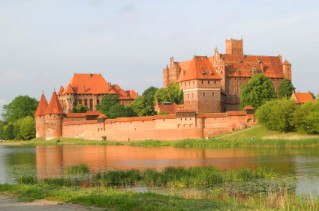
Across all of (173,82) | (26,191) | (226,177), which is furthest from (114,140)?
(26,191)

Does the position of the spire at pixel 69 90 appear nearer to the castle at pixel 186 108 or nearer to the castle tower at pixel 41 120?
Result: the castle at pixel 186 108

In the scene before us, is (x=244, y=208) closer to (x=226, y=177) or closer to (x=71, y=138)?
(x=226, y=177)

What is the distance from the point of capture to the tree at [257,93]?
5203cm

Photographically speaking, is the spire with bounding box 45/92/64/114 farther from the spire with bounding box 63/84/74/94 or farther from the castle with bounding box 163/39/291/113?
the castle with bounding box 163/39/291/113

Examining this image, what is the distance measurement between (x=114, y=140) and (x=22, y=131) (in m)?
18.4

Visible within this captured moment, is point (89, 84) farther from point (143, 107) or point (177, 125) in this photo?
point (177, 125)

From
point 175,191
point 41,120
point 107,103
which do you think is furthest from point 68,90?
point 175,191

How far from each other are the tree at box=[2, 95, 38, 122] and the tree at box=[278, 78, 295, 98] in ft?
112

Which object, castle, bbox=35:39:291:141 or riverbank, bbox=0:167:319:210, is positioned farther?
castle, bbox=35:39:291:141

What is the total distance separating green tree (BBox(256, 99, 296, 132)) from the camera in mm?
40384

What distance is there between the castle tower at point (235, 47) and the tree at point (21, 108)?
28008 mm

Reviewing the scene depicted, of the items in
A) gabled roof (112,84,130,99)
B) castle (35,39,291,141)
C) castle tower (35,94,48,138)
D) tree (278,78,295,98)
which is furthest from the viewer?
gabled roof (112,84,130,99)

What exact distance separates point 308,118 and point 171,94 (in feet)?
95.9

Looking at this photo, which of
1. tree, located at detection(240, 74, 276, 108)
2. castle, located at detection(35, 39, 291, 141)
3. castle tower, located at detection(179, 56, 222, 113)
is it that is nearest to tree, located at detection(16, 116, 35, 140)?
castle, located at detection(35, 39, 291, 141)
